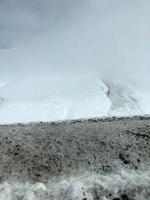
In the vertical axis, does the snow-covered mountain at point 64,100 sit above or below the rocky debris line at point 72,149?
below

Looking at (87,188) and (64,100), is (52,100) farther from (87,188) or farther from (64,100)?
(87,188)

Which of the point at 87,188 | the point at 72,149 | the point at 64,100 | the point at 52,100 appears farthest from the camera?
the point at 64,100

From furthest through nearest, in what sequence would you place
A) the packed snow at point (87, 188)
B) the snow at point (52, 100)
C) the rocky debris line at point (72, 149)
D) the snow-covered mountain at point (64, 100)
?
the snow-covered mountain at point (64, 100)
the snow at point (52, 100)
the rocky debris line at point (72, 149)
the packed snow at point (87, 188)

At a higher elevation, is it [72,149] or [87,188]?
[87,188]

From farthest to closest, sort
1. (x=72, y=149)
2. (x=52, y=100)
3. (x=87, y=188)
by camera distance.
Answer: (x=52, y=100)
(x=72, y=149)
(x=87, y=188)

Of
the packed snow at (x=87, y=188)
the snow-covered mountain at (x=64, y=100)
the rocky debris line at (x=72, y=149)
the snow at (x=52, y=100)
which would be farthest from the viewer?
the snow-covered mountain at (x=64, y=100)

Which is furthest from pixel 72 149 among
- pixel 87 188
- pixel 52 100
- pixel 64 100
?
pixel 64 100

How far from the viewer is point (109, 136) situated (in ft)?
51.6

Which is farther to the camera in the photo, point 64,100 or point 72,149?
point 64,100

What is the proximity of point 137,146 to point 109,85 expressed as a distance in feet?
504

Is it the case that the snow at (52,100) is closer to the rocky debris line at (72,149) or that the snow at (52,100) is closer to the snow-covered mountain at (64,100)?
the snow-covered mountain at (64,100)

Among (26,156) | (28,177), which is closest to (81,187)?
(28,177)

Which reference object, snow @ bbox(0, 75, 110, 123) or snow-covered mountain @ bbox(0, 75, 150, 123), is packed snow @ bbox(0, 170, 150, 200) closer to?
snow @ bbox(0, 75, 110, 123)

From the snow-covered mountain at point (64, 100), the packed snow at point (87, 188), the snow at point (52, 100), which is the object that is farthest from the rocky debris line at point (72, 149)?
the snow-covered mountain at point (64, 100)
